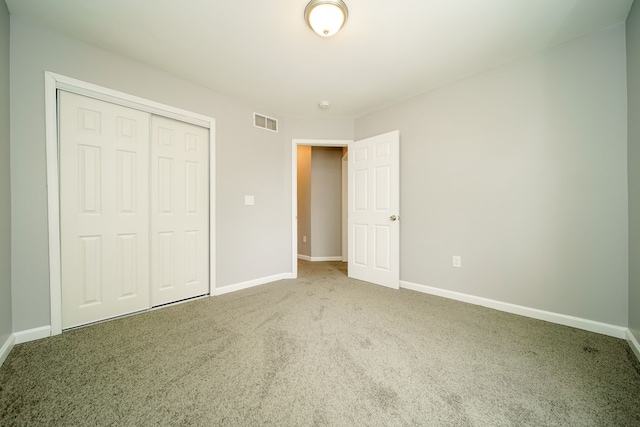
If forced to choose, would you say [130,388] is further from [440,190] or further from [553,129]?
[553,129]

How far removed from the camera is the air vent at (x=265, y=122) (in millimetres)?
3117

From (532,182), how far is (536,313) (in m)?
1.17

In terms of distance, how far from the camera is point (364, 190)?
3.25 meters

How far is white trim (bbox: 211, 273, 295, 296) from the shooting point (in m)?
2.76

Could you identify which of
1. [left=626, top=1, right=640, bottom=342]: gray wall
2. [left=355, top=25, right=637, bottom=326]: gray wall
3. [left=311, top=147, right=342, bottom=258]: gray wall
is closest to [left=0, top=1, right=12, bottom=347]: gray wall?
[left=355, top=25, right=637, bottom=326]: gray wall

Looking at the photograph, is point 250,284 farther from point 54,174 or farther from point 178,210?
point 54,174

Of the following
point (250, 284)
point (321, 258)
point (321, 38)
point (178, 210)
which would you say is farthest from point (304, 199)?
point (321, 38)

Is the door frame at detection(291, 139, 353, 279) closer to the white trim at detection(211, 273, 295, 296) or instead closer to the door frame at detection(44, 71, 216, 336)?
the white trim at detection(211, 273, 295, 296)

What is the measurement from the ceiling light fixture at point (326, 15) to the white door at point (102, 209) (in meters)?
1.77

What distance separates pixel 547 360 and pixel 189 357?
91.0 inches

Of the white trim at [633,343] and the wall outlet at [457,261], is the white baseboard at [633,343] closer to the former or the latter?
the white trim at [633,343]

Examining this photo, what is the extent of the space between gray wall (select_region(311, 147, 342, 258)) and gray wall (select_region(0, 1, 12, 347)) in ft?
12.4

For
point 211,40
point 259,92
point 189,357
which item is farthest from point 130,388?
point 259,92

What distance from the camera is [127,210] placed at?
7.09 feet
